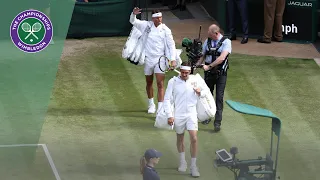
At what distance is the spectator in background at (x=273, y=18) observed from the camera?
896 inches

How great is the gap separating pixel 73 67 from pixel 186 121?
21.0 feet

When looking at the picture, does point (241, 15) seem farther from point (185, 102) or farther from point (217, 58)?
point (185, 102)

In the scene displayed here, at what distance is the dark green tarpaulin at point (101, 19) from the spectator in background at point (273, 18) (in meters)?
3.28

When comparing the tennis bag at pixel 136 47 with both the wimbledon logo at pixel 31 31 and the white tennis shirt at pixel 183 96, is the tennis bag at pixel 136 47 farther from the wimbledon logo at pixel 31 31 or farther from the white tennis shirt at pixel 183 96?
the wimbledon logo at pixel 31 31

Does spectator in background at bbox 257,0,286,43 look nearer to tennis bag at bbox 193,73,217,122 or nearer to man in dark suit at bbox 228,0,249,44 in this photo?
man in dark suit at bbox 228,0,249,44

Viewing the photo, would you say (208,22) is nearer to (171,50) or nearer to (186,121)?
(171,50)

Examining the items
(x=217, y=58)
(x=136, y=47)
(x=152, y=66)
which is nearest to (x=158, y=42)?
(x=152, y=66)

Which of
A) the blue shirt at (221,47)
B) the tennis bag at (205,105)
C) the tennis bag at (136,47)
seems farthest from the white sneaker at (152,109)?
the tennis bag at (205,105)

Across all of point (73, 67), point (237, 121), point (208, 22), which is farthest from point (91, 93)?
point (208, 22)

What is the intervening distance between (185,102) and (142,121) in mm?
2808

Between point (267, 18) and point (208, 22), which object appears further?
point (208, 22)

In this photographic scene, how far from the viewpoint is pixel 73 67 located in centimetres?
2138

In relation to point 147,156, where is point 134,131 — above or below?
below

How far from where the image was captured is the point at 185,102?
610 inches
